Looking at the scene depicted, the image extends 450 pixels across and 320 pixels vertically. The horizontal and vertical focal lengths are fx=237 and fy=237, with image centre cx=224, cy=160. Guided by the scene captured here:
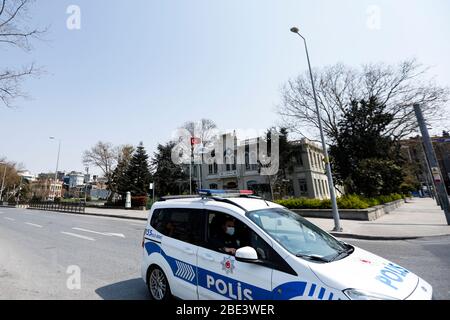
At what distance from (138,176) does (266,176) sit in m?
21.4

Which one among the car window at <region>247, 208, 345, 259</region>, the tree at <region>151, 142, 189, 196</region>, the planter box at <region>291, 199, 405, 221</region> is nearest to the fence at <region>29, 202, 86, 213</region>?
the tree at <region>151, 142, 189, 196</region>

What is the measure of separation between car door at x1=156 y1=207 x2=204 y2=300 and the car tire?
216mm

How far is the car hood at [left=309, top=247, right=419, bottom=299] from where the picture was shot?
243 centimetres

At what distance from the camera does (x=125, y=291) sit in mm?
4754

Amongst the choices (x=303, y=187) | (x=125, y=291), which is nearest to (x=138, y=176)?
(x=303, y=187)

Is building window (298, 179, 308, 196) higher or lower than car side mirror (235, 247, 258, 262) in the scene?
higher

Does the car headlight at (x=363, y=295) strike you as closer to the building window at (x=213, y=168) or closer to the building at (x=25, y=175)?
the building window at (x=213, y=168)

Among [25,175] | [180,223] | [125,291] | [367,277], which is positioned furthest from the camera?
[25,175]

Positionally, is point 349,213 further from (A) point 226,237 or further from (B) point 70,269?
(B) point 70,269

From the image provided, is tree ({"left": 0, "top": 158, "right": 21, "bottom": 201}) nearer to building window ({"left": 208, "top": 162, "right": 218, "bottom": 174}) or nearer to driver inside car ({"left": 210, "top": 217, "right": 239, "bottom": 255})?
building window ({"left": 208, "top": 162, "right": 218, "bottom": 174})

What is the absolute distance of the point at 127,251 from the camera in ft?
27.2

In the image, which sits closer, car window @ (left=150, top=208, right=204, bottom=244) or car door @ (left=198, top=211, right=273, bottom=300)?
car door @ (left=198, top=211, right=273, bottom=300)

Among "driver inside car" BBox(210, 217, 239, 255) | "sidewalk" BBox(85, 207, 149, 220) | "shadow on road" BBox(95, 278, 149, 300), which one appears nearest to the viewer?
"driver inside car" BBox(210, 217, 239, 255)
